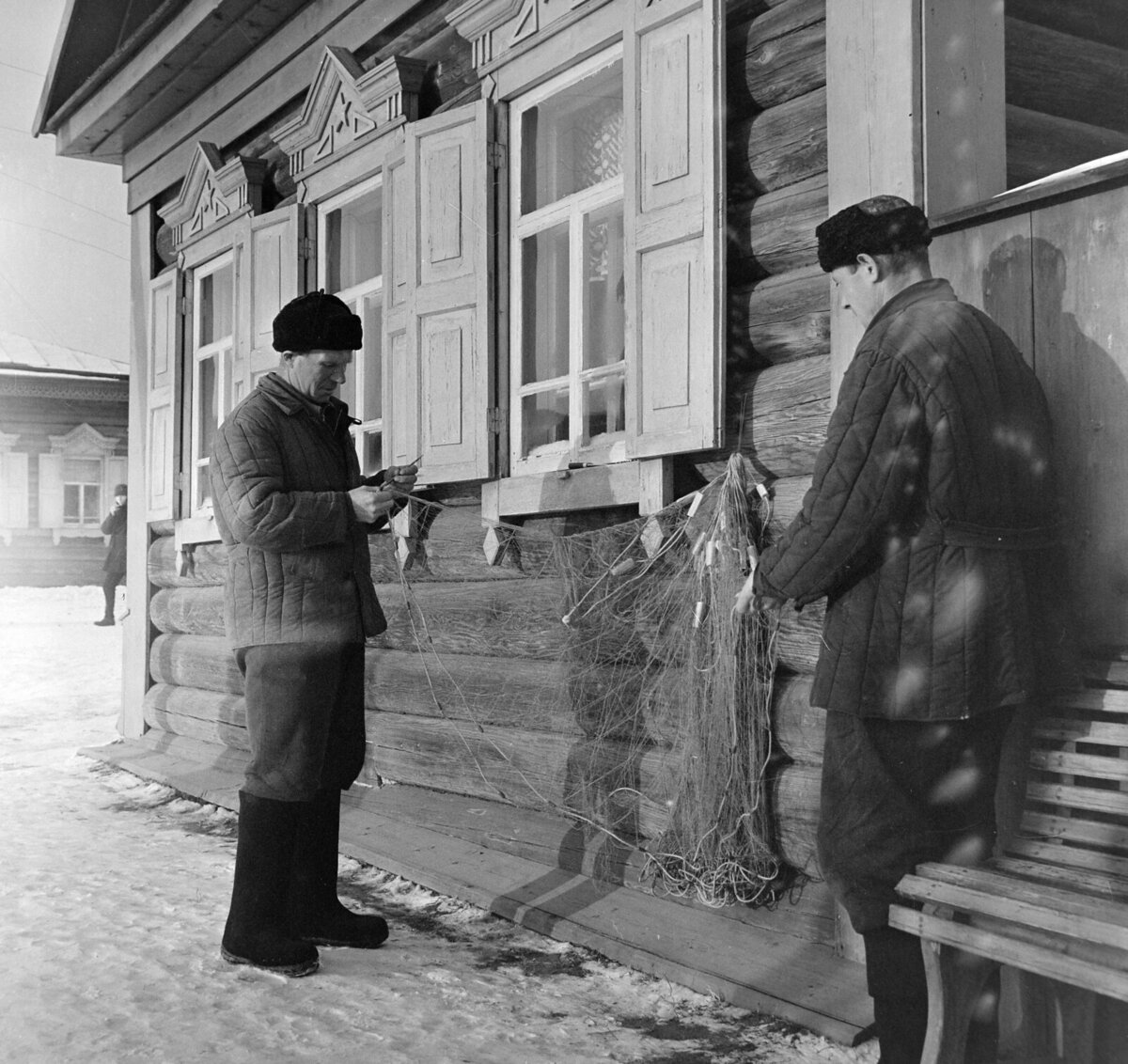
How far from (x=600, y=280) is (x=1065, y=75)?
1.71 metres

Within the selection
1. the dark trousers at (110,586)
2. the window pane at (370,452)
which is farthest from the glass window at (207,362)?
the dark trousers at (110,586)

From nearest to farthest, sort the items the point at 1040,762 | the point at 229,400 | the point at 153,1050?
the point at 1040,762 → the point at 153,1050 → the point at 229,400

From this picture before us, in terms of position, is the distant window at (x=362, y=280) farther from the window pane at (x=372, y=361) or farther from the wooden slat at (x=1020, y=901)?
the wooden slat at (x=1020, y=901)

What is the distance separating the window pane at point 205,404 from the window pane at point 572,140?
145 inches

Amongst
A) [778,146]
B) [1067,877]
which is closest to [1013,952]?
[1067,877]

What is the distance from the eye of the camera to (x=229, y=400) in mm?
7711

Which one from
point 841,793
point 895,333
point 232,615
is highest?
point 895,333

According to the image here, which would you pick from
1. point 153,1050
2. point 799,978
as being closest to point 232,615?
point 153,1050

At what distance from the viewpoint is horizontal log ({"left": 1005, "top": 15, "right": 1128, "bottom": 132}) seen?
13.4ft

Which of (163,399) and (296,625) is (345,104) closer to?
(163,399)

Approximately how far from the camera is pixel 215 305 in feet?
26.6

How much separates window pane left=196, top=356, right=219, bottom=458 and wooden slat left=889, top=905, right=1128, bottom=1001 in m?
6.60

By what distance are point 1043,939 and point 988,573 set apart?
0.65 m

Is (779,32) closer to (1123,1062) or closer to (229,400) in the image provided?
(1123,1062)
